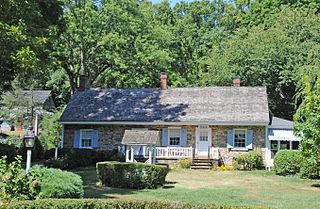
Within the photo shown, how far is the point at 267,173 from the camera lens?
25.2 metres

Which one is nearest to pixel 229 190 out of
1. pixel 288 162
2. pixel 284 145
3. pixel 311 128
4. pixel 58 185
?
pixel 311 128

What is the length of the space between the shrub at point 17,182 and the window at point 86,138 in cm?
1955

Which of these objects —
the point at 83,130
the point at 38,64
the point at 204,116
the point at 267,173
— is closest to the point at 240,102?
the point at 204,116

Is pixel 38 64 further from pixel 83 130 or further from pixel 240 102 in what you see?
pixel 240 102

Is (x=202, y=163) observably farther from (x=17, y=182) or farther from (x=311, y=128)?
(x=17, y=182)

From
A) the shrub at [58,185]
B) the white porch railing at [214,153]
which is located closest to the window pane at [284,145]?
the white porch railing at [214,153]

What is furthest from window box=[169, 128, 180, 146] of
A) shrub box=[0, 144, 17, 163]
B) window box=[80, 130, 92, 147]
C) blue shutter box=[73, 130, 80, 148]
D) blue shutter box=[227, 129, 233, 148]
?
shrub box=[0, 144, 17, 163]

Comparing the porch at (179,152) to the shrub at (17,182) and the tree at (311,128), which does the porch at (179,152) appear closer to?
the tree at (311,128)

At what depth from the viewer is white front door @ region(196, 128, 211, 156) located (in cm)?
2964

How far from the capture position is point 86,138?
103 feet

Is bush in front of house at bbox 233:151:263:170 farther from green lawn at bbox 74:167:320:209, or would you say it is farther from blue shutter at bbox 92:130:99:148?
blue shutter at bbox 92:130:99:148

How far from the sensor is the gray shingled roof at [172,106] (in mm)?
29641

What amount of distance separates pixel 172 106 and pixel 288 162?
10015mm

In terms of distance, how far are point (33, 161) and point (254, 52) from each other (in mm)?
21052
